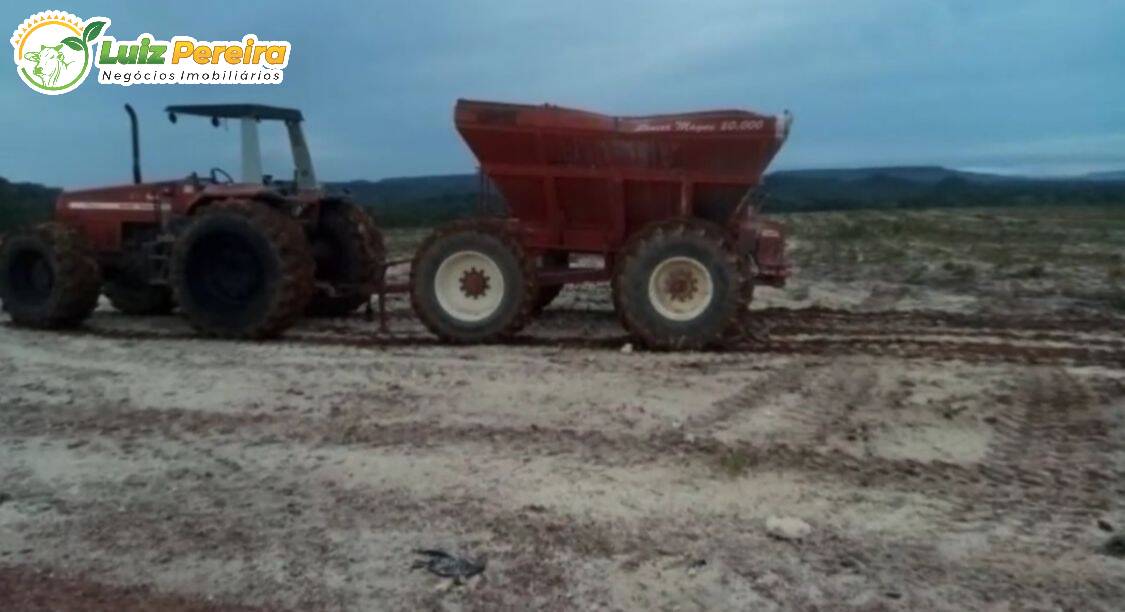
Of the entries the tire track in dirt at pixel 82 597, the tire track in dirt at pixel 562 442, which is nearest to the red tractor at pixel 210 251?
the tire track in dirt at pixel 562 442

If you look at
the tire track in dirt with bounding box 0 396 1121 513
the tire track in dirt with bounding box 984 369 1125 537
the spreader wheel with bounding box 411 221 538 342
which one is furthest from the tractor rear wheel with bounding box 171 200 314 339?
the tire track in dirt with bounding box 984 369 1125 537

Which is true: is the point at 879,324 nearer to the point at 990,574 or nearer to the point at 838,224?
the point at 990,574

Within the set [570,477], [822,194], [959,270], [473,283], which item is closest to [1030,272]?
[959,270]

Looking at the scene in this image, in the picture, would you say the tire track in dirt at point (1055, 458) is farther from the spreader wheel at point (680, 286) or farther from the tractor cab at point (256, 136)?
the tractor cab at point (256, 136)

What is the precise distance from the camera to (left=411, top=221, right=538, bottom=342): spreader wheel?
36.3 feet

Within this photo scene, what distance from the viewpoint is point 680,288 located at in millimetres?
10656

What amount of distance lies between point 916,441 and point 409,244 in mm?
16095

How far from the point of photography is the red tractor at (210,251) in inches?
452

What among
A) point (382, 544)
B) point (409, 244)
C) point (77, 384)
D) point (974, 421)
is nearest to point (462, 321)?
point (77, 384)

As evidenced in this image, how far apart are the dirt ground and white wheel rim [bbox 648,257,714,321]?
0.51m

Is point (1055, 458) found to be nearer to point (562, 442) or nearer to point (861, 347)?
point (562, 442)

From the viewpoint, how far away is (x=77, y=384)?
9.20m

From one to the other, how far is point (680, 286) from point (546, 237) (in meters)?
1.47

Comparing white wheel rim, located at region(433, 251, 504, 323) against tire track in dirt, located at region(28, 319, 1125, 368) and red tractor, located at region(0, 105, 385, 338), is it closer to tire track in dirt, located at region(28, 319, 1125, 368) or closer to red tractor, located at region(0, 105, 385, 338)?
tire track in dirt, located at region(28, 319, 1125, 368)
